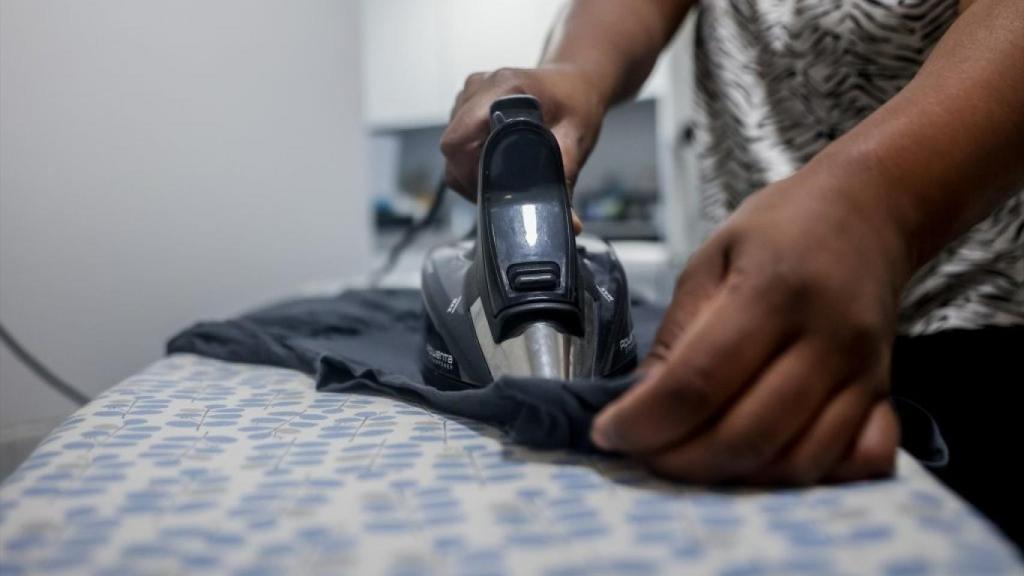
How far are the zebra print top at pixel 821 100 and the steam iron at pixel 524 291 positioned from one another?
0.86 ft

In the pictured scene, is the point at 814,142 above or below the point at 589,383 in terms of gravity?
above

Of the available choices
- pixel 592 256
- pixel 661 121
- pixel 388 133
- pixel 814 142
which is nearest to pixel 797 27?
pixel 814 142

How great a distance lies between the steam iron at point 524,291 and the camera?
0.55m

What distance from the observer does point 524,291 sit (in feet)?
1.83

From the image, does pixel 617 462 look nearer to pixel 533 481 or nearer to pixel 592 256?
pixel 533 481

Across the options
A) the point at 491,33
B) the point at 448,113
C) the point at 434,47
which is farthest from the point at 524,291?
the point at 434,47

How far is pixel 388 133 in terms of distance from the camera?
13.9ft

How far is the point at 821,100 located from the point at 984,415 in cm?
32

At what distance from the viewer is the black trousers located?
24.7 inches

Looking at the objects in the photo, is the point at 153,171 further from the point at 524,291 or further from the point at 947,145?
the point at 947,145

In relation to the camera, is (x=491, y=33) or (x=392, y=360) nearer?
(x=392, y=360)

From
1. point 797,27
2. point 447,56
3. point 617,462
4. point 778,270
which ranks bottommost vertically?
point 617,462

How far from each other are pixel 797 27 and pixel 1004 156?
0.37 meters

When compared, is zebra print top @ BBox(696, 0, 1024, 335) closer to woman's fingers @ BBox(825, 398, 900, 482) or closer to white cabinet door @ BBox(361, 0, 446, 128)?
woman's fingers @ BBox(825, 398, 900, 482)
